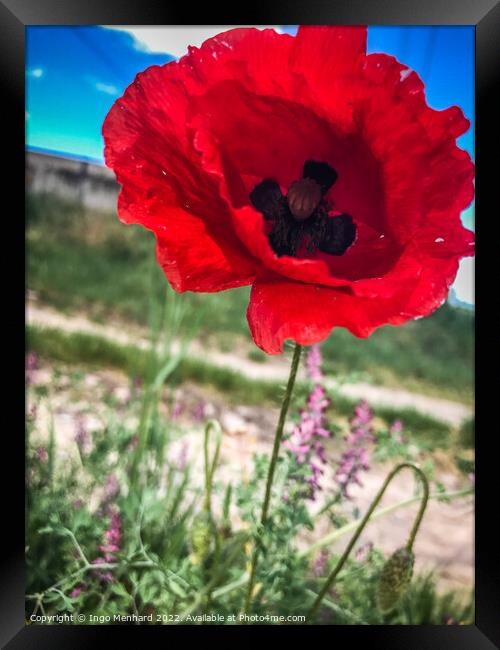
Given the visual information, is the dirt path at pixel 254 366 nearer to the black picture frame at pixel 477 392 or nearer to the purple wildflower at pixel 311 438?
the black picture frame at pixel 477 392

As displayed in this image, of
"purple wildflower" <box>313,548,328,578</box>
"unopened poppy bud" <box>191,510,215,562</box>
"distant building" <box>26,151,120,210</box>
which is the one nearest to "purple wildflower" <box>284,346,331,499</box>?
"unopened poppy bud" <box>191,510,215,562</box>

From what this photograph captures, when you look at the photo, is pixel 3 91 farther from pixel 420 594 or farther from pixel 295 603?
pixel 420 594

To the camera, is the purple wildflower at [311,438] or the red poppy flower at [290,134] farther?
the purple wildflower at [311,438]

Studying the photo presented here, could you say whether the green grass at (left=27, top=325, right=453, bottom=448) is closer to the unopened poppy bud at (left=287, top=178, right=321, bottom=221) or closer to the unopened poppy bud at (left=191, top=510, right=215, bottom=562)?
the unopened poppy bud at (left=191, top=510, right=215, bottom=562)

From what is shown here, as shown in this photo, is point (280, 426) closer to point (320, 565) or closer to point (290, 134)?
point (290, 134)

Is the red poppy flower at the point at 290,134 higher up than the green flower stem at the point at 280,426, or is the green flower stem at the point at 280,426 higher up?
the red poppy flower at the point at 290,134

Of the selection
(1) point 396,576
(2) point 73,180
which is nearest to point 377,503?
(1) point 396,576

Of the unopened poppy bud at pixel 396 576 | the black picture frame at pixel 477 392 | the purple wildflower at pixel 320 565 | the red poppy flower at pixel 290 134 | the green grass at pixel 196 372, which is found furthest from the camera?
the green grass at pixel 196 372

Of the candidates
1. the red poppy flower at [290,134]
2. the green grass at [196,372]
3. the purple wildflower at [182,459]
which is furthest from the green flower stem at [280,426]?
the green grass at [196,372]
